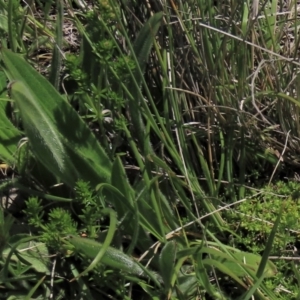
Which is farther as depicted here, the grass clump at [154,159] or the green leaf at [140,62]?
the green leaf at [140,62]

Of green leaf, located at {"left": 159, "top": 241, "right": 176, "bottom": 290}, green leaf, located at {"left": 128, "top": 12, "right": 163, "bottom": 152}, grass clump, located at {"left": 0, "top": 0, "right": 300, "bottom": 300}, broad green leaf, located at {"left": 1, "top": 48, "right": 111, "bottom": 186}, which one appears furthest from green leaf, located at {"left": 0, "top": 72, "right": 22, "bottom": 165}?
green leaf, located at {"left": 159, "top": 241, "right": 176, "bottom": 290}

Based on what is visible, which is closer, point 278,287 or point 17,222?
point 278,287

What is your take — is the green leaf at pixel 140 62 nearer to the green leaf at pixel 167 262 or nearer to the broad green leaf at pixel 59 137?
the broad green leaf at pixel 59 137

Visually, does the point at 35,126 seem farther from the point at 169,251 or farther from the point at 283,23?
the point at 283,23

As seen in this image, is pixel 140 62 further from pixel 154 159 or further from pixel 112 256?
pixel 112 256

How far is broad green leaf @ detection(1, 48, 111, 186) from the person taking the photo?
1.19 m

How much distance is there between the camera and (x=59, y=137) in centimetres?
122

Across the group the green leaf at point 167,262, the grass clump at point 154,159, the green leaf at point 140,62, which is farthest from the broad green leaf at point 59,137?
the green leaf at point 167,262

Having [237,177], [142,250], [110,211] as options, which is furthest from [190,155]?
[110,211]

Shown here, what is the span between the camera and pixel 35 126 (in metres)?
1.14

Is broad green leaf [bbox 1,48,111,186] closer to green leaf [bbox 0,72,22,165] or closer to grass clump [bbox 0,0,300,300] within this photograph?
grass clump [bbox 0,0,300,300]

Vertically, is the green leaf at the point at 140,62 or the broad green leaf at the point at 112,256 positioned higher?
the green leaf at the point at 140,62

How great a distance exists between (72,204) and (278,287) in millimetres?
457

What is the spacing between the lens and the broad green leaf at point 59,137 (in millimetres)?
1191
